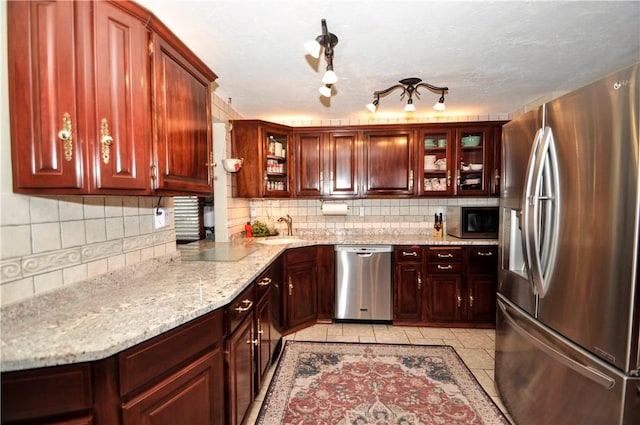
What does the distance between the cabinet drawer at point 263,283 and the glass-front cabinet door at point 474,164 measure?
240cm

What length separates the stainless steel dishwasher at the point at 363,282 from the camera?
302 centimetres

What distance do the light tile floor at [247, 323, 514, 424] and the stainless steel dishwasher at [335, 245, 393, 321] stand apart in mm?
158

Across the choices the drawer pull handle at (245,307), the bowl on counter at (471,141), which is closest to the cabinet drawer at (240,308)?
the drawer pull handle at (245,307)

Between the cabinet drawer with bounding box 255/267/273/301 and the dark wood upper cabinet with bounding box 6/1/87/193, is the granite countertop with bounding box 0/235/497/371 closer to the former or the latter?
the cabinet drawer with bounding box 255/267/273/301

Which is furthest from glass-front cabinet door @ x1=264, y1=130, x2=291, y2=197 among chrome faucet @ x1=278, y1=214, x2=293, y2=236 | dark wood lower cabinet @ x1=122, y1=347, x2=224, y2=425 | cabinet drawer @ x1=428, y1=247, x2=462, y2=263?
dark wood lower cabinet @ x1=122, y1=347, x2=224, y2=425

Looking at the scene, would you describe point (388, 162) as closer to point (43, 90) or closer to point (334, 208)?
point (334, 208)

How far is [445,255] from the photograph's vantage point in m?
2.98

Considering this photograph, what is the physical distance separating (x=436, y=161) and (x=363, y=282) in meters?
1.69

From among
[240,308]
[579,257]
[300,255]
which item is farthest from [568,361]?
[300,255]

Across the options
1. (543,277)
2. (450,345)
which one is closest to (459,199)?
(450,345)

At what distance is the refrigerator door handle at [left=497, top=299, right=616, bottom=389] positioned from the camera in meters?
1.08

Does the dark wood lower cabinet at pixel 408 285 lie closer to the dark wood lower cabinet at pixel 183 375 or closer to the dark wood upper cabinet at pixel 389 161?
the dark wood upper cabinet at pixel 389 161

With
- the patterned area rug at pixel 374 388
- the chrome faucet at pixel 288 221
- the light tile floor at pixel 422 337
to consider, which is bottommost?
the light tile floor at pixel 422 337

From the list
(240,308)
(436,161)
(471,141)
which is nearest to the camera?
(240,308)
